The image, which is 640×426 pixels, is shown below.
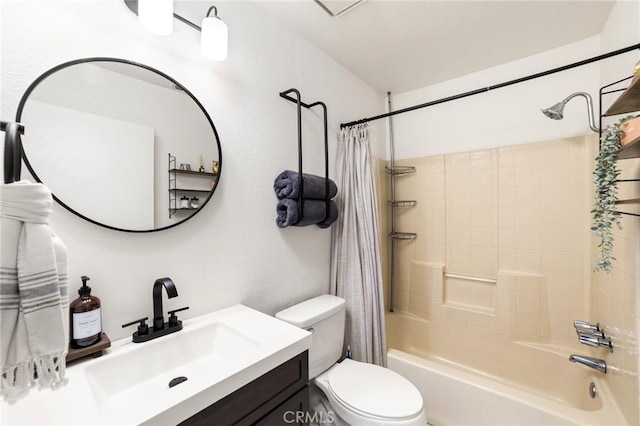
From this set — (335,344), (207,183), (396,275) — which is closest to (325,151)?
(207,183)

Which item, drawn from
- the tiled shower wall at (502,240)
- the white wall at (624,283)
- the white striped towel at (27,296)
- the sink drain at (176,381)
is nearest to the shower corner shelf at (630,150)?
the white wall at (624,283)

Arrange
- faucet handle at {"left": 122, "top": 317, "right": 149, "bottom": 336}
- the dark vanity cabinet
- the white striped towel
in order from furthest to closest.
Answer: faucet handle at {"left": 122, "top": 317, "right": 149, "bottom": 336}
the dark vanity cabinet
the white striped towel

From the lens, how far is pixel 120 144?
0.98 meters

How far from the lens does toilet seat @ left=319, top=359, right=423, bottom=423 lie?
118 centimetres

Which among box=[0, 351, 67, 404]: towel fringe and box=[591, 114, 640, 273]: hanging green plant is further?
box=[591, 114, 640, 273]: hanging green plant

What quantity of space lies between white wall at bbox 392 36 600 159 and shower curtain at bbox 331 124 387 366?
85cm

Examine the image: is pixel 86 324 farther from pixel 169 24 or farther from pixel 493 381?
pixel 493 381

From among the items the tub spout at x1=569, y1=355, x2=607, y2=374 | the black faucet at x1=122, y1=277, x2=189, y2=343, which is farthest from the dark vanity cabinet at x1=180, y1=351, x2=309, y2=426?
the tub spout at x1=569, y1=355, x2=607, y2=374

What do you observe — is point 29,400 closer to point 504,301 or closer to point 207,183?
point 207,183

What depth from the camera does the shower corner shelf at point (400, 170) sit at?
2462 millimetres

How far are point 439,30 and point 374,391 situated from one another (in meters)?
2.10

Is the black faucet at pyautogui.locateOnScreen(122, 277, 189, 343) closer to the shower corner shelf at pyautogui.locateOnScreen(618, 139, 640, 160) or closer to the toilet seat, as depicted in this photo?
the toilet seat

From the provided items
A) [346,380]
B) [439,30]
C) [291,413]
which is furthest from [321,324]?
[439,30]

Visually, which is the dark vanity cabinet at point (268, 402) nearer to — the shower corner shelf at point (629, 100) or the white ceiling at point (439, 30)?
the shower corner shelf at point (629, 100)
